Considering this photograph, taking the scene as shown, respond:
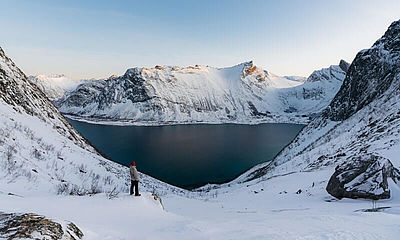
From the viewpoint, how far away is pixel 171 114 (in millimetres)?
161750

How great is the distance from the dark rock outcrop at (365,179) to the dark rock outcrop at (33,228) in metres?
11.7

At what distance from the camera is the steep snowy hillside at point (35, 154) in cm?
1093

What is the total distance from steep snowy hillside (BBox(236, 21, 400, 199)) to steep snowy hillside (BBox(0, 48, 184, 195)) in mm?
11797

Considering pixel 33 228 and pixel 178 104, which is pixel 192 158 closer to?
pixel 33 228

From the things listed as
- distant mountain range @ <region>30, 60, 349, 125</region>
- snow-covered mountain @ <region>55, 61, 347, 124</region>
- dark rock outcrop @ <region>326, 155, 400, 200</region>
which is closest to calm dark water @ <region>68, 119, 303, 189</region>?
dark rock outcrop @ <region>326, 155, 400, 200</region>

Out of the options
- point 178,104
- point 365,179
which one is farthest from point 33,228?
point 178,104

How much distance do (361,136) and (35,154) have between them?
2933cm

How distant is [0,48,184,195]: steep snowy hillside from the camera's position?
1093 cm

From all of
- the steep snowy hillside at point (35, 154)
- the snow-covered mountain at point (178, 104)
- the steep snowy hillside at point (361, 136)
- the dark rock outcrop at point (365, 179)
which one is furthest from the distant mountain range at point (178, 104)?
the dark rock outcrop at point (365, 179)

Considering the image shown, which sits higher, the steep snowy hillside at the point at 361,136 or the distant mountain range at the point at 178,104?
the distant mountain range at the point at 178,104

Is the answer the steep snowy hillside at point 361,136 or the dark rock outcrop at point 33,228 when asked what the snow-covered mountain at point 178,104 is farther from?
the dark rock outcrop at point 33,228

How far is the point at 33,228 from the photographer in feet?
12.9

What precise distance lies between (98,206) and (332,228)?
7.04 metres

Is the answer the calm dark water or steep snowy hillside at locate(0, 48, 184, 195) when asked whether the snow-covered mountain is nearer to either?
the calm dark water
